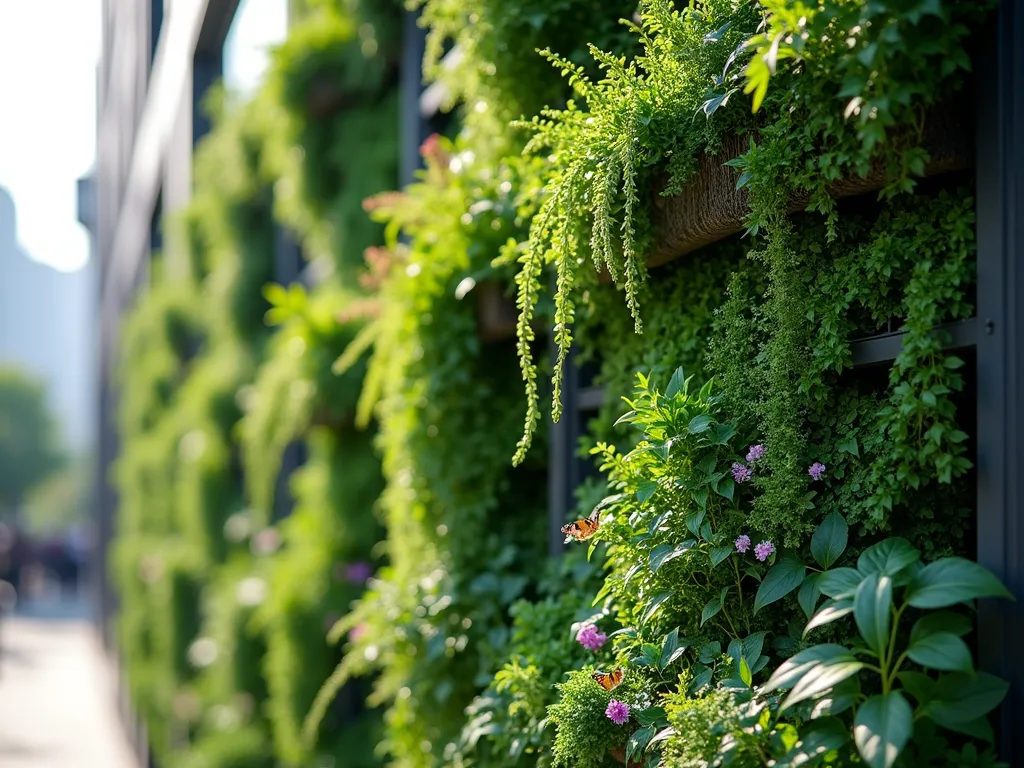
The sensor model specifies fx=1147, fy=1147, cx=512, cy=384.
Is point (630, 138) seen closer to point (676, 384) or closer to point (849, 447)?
point (676, 384)

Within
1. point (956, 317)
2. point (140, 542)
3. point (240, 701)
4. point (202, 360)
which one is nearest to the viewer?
point (956, 317)

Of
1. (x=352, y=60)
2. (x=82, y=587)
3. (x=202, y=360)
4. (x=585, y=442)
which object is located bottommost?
(x=82, y=587)

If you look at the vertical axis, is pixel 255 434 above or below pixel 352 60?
below

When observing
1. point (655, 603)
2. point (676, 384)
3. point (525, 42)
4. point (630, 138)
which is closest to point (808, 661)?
point (655, 603)

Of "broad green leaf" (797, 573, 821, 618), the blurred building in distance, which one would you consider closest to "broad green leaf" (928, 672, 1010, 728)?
"broad green leaf" (797, 573, 821, 618)

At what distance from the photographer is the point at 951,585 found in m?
1.37

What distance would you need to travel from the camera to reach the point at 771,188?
1645 millimetres

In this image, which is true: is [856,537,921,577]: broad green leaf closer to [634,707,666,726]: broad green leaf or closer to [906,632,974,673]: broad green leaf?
[906,632,974,673]: broad green leaf

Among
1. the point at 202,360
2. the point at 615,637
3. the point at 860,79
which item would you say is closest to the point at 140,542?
the point at 202,360

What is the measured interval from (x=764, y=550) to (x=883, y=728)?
1.35ft

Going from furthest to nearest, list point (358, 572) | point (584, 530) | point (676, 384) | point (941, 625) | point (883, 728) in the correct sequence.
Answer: point (358, 572) → point (584, 530) → point (676, 384) → point (941, 625) → point (883, 728)

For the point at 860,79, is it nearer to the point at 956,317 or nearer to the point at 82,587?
the point at 956,317

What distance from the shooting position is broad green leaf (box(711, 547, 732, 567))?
5.61 feet

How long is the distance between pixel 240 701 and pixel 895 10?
5.05 metres
